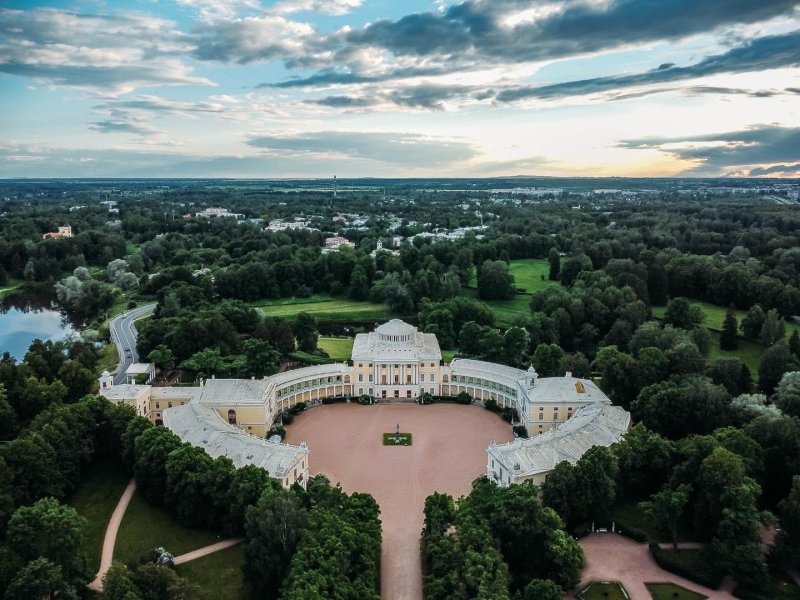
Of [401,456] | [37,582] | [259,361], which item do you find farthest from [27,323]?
[37,582]

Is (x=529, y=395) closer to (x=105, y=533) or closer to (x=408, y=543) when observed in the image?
(x=408, y=543)

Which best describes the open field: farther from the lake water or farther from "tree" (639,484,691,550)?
the lake water

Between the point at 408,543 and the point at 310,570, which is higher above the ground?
the point at 310,570

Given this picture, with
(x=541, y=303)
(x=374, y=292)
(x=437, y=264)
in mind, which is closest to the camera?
(x=541, y=303)

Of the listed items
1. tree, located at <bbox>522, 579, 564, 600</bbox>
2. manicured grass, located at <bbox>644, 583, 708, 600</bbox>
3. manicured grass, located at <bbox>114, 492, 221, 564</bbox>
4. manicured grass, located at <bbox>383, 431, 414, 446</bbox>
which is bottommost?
manicured grass, located at <bbox>383, 431, 414, 446</bbox>

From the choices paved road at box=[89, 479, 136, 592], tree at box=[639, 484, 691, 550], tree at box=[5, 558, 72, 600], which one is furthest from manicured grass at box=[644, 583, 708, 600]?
tree at box=[5, 558, 72, 600]

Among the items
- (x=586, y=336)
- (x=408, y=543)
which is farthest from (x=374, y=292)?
(x=408, y=543)

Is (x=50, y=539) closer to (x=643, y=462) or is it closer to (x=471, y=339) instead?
(x=643, y=462)
